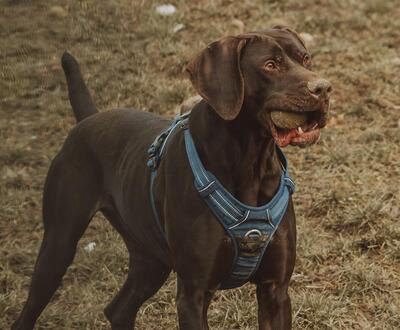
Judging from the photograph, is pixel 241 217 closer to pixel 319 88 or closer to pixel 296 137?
pixel 296 137

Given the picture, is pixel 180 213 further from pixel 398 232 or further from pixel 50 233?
pixel 398 232

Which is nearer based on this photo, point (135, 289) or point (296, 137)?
point (296, 137)

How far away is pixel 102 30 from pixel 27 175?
9.16 ft

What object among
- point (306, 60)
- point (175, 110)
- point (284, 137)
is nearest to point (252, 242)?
point (284, 137)

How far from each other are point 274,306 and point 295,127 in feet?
2.83

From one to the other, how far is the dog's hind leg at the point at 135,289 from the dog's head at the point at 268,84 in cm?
142

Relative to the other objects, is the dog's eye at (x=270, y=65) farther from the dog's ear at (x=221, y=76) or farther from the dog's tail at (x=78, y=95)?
the dog's tail at (x=78, y=95)

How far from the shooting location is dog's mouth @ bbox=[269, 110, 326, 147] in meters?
3.20

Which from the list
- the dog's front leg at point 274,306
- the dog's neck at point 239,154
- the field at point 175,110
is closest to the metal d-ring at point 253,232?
the dog's neck at point 239,154

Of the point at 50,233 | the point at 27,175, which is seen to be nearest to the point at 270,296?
the point at 50,233

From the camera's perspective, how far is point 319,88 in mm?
3121

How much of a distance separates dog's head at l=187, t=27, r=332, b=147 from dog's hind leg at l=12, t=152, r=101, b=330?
50.6 inches

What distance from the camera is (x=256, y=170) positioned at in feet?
11.6

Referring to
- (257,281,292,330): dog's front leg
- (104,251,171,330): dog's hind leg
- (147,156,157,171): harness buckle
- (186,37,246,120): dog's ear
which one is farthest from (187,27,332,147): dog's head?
(104,251,171,330): dog's hind leg
